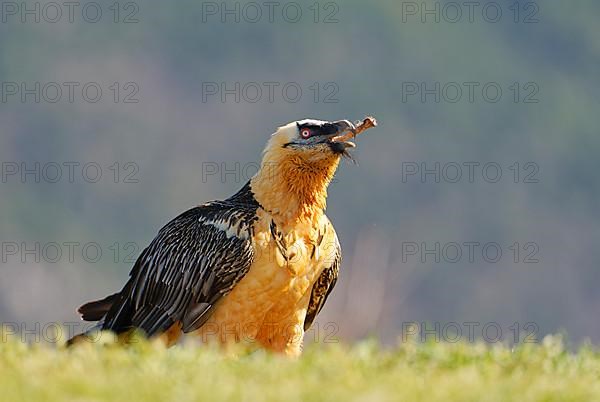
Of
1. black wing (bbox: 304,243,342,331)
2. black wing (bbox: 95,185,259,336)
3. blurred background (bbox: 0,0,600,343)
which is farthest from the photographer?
blurred background (bbox: 0,0,600,343)

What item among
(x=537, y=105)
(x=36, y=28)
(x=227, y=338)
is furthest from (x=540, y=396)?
(x=36, y=28)

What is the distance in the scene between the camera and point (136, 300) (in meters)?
15.7

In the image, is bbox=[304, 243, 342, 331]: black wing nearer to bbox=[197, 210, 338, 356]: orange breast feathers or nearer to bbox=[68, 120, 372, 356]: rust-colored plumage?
bbox=[68, 120, 372, 356]: rust-colored plumage

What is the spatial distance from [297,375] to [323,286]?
5370 millimetres

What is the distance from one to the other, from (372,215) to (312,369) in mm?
116131

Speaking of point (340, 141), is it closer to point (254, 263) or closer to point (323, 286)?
point (323, 286)

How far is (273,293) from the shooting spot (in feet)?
48.4

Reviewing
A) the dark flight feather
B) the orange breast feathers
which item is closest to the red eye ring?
the dark flight feather

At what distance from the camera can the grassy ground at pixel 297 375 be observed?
380 inches

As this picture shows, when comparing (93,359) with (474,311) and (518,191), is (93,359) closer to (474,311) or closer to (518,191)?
(474,311)

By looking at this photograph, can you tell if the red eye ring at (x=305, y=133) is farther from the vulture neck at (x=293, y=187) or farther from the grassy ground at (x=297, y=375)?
the grassy ground at (x=297, y=375)

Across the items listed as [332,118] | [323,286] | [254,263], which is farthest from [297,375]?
[332,118]

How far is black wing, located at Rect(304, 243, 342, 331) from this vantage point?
51.0 ft

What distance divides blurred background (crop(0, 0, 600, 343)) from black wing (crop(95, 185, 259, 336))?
87284mm
